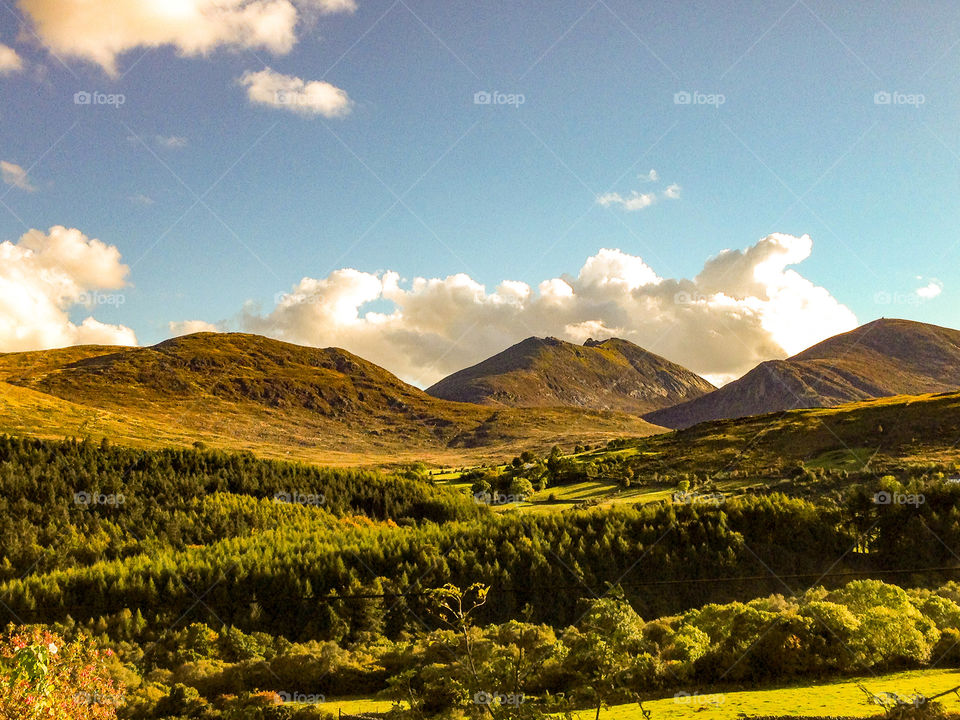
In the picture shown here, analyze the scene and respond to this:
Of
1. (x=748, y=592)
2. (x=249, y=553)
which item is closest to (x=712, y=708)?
(x=748, y=592)

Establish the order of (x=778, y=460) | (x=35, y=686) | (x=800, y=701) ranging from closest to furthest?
(x=35, y=686)
(x=800, y=701)
(x=778, y=460)

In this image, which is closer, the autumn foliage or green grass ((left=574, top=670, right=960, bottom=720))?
the autumn foliage

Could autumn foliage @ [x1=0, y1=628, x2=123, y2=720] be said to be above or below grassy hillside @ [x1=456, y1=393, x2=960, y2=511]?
below

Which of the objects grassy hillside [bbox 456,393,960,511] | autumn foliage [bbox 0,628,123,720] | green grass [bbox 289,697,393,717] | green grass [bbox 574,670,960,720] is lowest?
green grass [bbox 289,697,393,717]

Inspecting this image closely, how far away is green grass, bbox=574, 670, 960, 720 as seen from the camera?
13.0 metres

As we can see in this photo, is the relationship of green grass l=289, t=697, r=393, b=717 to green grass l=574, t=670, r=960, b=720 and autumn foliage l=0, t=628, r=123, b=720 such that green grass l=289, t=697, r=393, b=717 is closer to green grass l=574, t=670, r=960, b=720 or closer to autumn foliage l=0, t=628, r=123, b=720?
autumn foliage l=0, t=628, r=123, b=720

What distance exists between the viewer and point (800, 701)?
1419cm

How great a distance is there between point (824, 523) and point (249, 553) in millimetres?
39181

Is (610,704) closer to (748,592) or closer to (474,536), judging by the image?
(748,592)

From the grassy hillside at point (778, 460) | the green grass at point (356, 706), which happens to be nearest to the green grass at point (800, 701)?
the green grass at point (356, 706)

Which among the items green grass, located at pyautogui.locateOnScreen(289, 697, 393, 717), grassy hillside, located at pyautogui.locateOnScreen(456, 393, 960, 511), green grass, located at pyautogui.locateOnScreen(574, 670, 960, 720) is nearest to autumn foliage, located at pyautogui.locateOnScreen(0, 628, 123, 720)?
green grass, located at pyautogui.locateOnScreen(289, 697, 393, 717)

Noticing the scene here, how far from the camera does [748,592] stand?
39.6m

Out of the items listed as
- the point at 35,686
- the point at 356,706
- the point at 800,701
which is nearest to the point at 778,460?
the point at 356,706

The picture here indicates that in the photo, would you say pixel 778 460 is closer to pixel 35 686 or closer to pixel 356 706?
pixel 356 706
